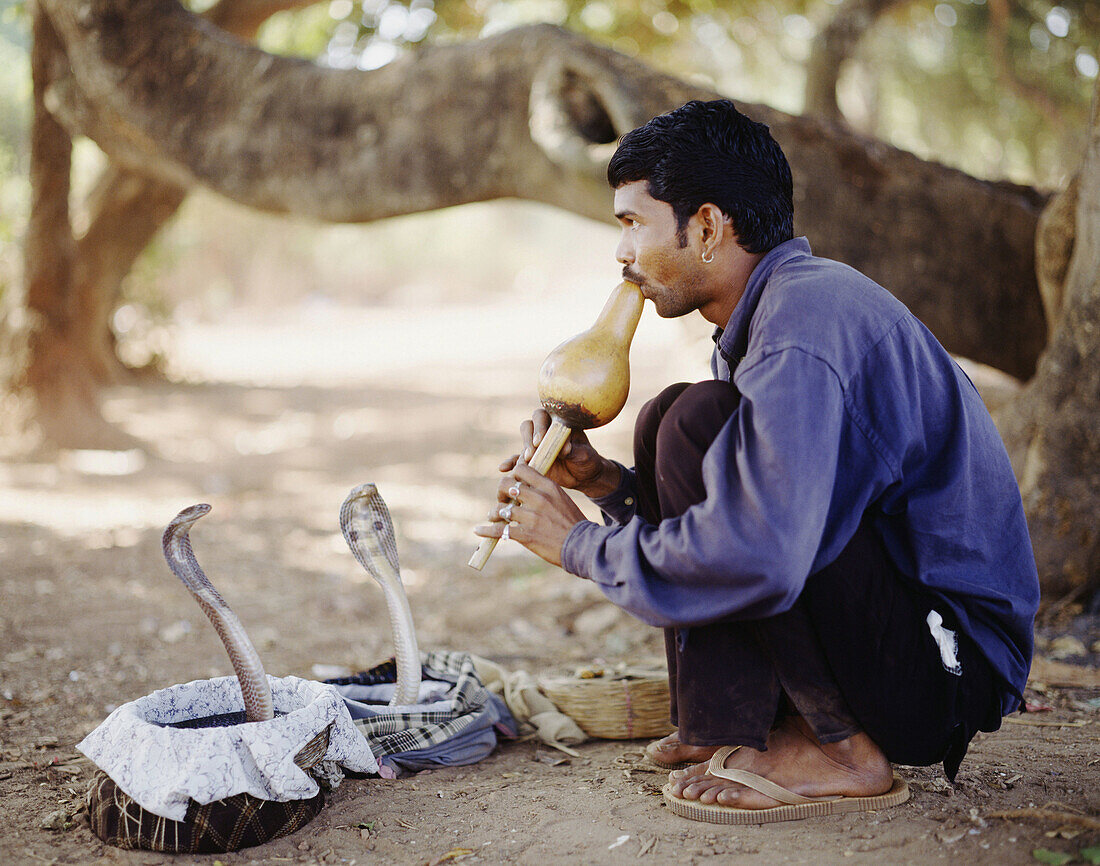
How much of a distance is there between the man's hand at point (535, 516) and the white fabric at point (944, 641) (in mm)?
694

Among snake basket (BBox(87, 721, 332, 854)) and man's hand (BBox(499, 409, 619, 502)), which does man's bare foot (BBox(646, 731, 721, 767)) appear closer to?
man's hand (BBox(499, 409, 619, 502))

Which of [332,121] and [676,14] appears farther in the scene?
[676,14]

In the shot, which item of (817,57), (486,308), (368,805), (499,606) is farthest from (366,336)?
(368,805)

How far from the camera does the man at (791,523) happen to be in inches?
67.9

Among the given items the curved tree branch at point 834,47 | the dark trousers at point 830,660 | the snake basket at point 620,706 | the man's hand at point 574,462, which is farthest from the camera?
the curved tree branch at point 834,47

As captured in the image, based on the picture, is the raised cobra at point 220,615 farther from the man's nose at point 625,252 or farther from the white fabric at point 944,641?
the white fabric at point 944,641

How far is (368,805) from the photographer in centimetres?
221

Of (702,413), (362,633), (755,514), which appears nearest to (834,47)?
(362,633)

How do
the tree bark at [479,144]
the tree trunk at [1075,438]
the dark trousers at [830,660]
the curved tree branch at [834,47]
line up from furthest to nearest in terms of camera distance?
the curved tree branch at [834,47], the tree bark at [479,144], the tree trunk at [1075,438], the dark trousers at [830,660]

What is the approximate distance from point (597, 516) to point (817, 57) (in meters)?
3.08

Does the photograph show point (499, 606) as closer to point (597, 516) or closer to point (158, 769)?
point (597, 516)

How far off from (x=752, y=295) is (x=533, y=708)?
51.6 inches

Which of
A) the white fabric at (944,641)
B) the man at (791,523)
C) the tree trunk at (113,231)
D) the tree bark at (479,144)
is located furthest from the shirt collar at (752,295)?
the tree trunk at (113,231)

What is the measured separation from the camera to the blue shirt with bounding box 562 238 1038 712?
1691mm
